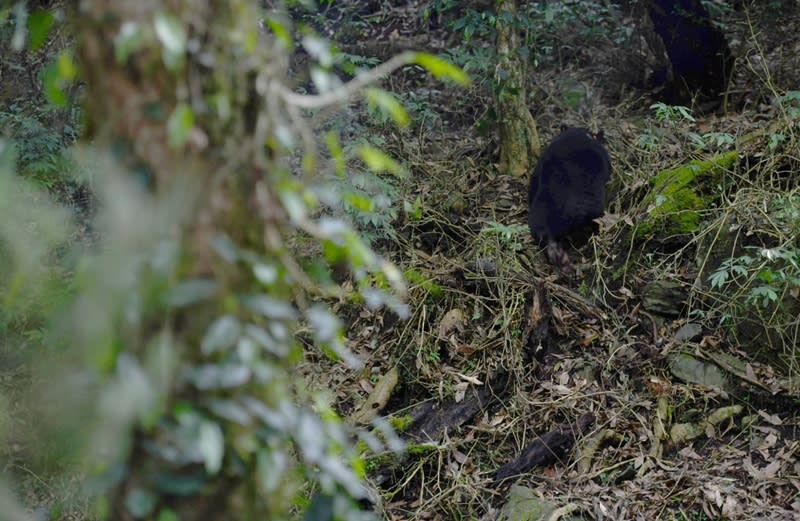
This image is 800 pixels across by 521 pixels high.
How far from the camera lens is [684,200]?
5.63m

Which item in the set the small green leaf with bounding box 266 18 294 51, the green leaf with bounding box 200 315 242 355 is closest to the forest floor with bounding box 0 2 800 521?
the small green leaf with bounding box 266 18 294 51

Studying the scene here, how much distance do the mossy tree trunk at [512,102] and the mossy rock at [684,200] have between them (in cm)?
152

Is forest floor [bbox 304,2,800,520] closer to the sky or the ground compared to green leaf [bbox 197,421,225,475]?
closer to the ground

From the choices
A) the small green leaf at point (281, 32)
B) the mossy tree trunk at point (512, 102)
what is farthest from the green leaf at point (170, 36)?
the mossy tree trunk at point (512, 102)

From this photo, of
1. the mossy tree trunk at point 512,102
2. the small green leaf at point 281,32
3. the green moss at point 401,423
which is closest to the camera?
the small green leaf at point 281,32

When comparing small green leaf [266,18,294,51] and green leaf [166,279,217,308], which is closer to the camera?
green leaf [166,279,217,308]

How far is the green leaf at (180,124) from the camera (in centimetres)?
121

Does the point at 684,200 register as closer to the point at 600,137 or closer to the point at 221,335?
the point at 600,137

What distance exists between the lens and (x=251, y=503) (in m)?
1.39

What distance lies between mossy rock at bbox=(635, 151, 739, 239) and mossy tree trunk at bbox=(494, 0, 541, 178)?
4.99ft

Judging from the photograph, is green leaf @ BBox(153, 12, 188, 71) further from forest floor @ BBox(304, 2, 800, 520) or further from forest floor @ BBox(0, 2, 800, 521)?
forest floor @ BBox(304, 2, 800, 520)

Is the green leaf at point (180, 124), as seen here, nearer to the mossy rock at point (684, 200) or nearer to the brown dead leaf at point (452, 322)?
the brown dead leaf at point (452, 322)

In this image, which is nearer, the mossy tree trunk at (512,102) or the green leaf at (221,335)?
the green leaf at (221,335)

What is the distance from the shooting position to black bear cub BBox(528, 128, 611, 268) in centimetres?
591
